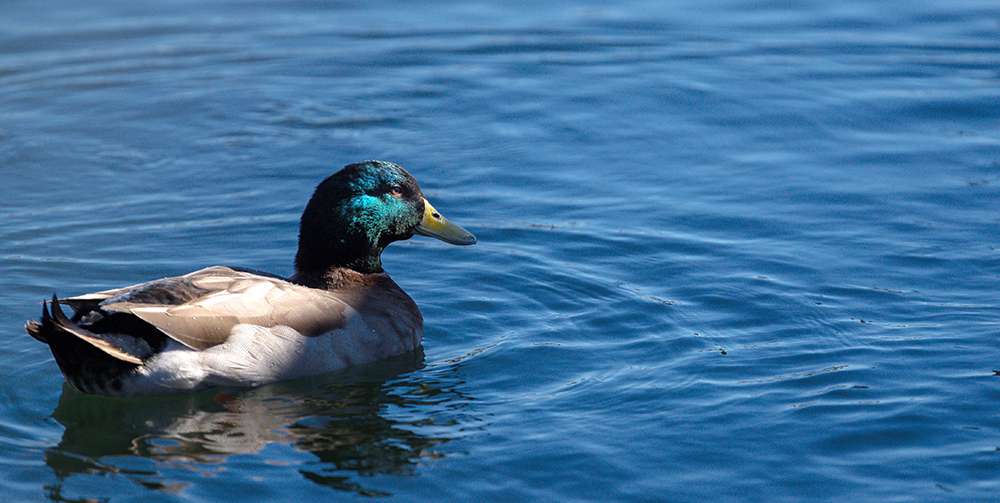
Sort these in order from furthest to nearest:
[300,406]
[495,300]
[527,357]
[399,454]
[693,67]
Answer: [693,67], [495,300], [527,357], [300,406], [399,454]

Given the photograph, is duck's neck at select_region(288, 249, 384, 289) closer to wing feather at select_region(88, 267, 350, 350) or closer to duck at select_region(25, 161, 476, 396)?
duck at select_region(25, 161, 476, 396)

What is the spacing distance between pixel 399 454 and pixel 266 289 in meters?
1.58

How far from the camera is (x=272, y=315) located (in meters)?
7.51

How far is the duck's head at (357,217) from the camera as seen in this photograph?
8.23 metres

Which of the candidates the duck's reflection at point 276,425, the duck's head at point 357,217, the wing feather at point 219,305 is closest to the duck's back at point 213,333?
the wing feather at point 219,305

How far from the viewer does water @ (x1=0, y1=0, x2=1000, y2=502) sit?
6.57 meters

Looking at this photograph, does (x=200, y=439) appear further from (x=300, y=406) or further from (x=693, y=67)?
(x=693, y=67)

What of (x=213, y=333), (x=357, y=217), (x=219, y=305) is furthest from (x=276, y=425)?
(x=357, y=217)

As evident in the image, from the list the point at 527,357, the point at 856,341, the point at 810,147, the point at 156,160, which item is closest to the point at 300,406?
the point at 527,357

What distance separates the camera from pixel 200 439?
6.88m

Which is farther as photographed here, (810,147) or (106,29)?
(106,29)

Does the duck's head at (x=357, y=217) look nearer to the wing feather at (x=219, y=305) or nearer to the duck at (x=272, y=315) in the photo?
the duck at (x=272, y=315)

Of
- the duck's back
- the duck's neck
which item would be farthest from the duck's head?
the duck's back

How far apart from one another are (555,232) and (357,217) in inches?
97.6
